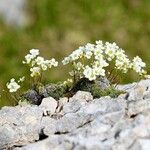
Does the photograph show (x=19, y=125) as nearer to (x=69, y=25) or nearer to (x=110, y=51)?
(x=110, y=51)

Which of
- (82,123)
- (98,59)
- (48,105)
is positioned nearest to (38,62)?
(48,105)

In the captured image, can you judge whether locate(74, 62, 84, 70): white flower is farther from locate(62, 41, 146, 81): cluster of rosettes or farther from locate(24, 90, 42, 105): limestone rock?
locate(24, 90, 42, 105): limestone rock

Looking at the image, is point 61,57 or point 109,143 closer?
point 109,143

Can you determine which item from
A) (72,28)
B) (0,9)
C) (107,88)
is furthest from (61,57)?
(107,88)

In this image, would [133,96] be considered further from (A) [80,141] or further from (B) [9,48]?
(B) [9,48]

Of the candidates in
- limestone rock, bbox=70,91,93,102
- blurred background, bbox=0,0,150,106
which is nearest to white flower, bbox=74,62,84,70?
limestone rock, bbox=70,91,93,102

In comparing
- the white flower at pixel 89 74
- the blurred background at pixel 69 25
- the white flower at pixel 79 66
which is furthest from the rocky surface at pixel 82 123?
the blurred background at pixel 69 25

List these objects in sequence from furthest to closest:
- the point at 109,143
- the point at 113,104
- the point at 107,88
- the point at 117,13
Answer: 1. the point at 117,13
2. the point at 107,88
3. the point at 113,104
4. the point at 109,143
